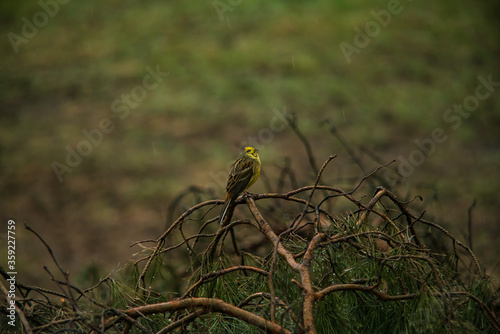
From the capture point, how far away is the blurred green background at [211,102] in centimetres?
930

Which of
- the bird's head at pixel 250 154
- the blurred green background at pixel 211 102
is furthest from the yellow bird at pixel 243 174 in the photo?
the blurred green background at pixel 211 102

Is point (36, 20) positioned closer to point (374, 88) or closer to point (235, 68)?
point (235, 68)

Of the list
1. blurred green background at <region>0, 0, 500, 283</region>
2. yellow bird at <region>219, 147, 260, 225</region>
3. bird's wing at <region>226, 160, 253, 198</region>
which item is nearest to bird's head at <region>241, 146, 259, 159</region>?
yellow bird at <region>219, 147, 260, 225</region>

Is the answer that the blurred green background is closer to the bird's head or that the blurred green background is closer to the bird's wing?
the bird's head

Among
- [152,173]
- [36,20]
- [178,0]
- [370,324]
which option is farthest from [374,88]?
[370,324]

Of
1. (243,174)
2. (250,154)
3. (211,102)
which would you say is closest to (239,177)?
(243,174)

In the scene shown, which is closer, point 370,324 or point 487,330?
point 487,330

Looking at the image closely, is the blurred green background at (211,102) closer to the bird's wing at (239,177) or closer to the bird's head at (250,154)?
the bird's head at (250,154)

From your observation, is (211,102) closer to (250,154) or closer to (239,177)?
(250,154)

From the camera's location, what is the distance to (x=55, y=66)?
44.0ft

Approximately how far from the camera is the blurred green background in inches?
366

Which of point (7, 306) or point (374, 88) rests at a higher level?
point (7, 306)

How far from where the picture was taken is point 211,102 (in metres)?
11.9

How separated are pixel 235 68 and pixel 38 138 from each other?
14.8ft
